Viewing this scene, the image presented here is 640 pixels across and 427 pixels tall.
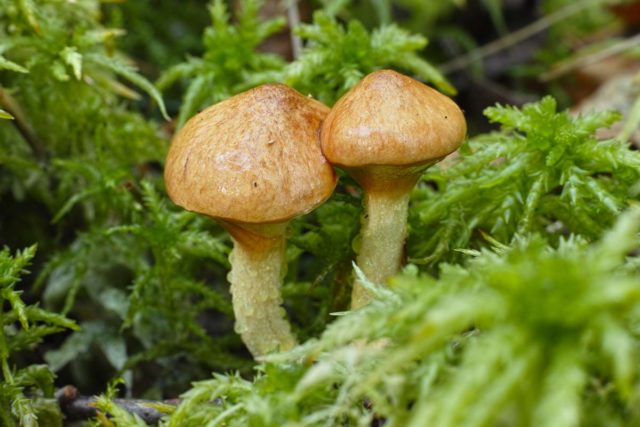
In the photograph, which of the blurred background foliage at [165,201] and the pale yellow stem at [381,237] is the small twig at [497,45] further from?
the pale yellow stem at [381,237]

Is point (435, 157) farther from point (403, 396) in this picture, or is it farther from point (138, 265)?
point (138, 265)

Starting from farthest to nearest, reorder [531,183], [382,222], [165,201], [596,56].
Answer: [596,56], [165,201], [531,183], [382,222]

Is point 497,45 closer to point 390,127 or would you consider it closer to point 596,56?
point 596,56

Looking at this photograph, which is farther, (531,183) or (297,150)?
(531,183)

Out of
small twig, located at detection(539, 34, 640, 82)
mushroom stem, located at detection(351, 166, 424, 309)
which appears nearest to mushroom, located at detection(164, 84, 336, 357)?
mushroom stem, located at detection(351, 166, 424, 309)

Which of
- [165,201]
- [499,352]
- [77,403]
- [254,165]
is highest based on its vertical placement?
[254,165]

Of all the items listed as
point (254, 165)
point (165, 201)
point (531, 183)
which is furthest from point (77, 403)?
point (531, 183)
